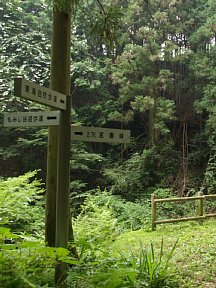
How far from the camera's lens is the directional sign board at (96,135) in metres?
2.93

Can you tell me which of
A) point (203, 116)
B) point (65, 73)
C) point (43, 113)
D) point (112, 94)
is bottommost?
point (43, 113)

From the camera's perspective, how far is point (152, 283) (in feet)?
11.0

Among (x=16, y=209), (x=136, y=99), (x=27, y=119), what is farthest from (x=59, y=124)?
(x=136, y=99)

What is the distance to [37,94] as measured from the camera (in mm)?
2422

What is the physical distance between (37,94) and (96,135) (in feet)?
2.54

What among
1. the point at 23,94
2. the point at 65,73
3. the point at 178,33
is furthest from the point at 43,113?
the point at 178,33

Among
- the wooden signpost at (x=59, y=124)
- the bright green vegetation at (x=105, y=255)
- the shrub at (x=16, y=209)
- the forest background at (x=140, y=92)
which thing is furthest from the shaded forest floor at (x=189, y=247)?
the forest background at (x=140, y=92)

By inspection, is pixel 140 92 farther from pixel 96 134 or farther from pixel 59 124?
pixel 59 124

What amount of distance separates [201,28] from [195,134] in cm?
426

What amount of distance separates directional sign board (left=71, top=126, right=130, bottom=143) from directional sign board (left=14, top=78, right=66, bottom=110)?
10.5 inches

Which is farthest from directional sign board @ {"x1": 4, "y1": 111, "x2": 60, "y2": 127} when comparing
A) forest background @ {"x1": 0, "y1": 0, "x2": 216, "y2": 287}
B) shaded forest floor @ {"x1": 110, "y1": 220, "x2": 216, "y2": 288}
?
forest background @ {"x1": 0, "y1": 0, "x2": 216, "y2": 287}

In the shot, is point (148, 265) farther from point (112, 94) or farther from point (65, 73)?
point (112, 94)

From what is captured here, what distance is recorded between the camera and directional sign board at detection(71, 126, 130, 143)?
2930mm

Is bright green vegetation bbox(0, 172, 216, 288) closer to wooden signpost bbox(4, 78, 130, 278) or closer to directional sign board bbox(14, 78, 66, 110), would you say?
wooden signpost bbox(4, 78, 130, 278)
